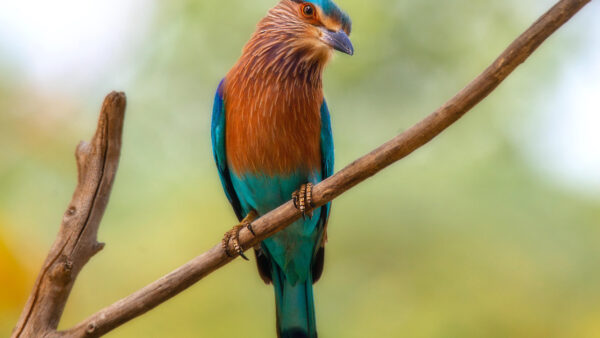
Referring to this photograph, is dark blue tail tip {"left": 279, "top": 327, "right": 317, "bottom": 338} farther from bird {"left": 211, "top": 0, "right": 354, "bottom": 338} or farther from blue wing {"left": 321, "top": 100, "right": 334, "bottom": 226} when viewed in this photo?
blue wing {"left": 321, "top": 100, "right": 334, "bottom": 226}

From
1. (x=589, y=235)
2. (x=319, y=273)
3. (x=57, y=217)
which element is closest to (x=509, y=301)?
(x=589, y=235)

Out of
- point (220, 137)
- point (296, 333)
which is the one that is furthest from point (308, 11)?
point (296, 333)

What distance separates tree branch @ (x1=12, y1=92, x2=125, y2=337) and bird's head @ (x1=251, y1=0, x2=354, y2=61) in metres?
1.12

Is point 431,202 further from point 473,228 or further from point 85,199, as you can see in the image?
point 85,199

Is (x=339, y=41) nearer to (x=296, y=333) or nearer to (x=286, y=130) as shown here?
(x=286, y=130)

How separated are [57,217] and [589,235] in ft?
15.5

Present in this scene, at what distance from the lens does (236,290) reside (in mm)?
5906

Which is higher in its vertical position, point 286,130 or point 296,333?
point 286,130

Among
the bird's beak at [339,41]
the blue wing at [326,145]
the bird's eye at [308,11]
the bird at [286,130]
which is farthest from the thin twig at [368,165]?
the bird's eye at [308,11]

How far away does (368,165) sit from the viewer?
3121mm

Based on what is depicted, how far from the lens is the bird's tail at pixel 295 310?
447 centimetres

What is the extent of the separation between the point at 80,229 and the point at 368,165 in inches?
67.8

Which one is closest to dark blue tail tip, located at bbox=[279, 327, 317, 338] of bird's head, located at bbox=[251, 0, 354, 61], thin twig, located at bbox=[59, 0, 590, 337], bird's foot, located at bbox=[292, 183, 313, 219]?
thin twig, located at bbox=[59, 0, 590, 337]

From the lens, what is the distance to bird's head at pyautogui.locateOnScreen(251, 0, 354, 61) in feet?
13.9
